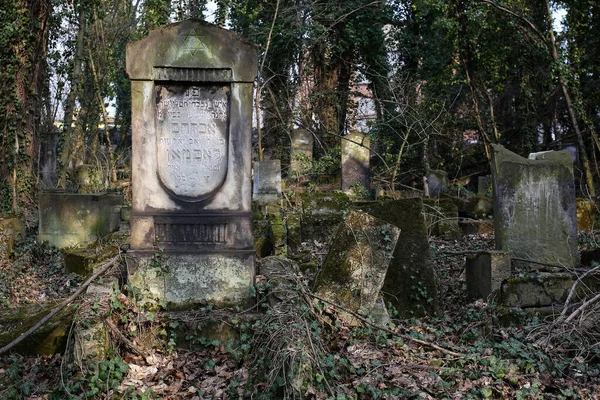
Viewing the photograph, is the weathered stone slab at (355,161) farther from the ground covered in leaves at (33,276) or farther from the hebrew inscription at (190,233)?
the hebrew inscription at (190,233)

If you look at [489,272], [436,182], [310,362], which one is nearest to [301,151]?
[436,182]

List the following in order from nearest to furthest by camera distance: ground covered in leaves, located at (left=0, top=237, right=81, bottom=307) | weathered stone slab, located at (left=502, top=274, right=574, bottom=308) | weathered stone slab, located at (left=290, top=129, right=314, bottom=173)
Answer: weathered stone slab, located at (left=502, top=274, right=574, bottom=308)
ground covered in leaves, located at (left=0, top=237, right=81, bottom=307)
weathered stone slab, located at (left=290, top=129, right=314, bottom=173)

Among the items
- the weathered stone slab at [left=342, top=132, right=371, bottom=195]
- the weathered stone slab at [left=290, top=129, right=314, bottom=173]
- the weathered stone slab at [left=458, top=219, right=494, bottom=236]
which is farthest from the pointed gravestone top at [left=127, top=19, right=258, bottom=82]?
the weathered stone slab at [left=290, top=129, right=314, bottom=173]

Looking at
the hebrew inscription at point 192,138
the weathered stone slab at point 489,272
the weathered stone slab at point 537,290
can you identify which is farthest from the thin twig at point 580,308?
the hebrew inscription at point 192,138

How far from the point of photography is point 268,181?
513 inches

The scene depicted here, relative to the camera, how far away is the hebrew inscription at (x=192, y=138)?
19.1ft

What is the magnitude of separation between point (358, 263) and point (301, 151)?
37.7 feet

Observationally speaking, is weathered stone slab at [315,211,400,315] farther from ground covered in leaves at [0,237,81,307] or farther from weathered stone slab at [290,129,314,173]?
weathered stone slab at [290,129,314,173]

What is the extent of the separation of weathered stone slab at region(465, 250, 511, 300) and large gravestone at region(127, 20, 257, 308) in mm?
2505

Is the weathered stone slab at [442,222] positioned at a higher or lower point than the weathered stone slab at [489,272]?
higher

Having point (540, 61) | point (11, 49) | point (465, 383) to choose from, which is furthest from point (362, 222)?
point (540, 61)

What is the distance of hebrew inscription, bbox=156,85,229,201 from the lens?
19.1ft

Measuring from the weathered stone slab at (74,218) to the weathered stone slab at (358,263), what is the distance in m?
6.51

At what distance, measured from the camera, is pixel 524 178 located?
7.13m
